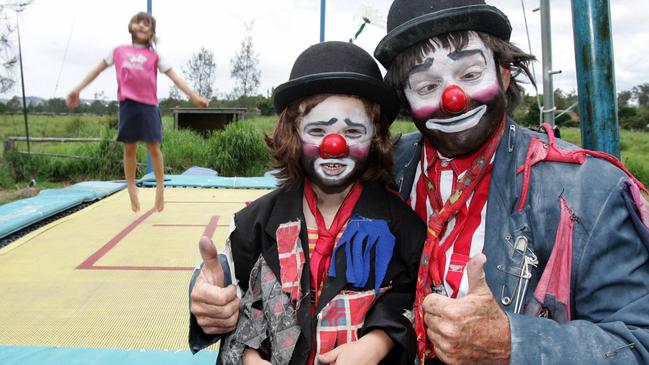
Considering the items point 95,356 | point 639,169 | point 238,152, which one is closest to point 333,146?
point 95,356

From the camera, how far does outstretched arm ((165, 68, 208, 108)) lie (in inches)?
148

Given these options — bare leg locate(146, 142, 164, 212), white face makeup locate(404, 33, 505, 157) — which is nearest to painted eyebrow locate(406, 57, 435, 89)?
white face makeup locate(404, 33, 505, 157)

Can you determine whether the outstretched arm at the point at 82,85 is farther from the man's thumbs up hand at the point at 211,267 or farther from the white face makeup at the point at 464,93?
the white face makeup at the point at 464,93

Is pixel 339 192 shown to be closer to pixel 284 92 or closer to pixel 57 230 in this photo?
pixel 284 92

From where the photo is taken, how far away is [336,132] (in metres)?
1.38

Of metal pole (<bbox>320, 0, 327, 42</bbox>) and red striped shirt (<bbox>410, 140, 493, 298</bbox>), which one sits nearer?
red striped shirt (<bbox>410, 140, 493, 298</bbox>)

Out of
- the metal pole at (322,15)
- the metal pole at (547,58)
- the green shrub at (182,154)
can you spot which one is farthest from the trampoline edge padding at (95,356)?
the green shrub at (182,154)

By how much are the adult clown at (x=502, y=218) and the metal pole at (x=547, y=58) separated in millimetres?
2536

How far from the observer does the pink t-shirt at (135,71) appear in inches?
156

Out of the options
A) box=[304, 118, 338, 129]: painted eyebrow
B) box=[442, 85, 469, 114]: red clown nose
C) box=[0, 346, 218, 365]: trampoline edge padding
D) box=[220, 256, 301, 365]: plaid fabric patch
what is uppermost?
box=[442, 85, 469, 114]: red clown nose

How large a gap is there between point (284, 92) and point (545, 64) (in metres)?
3.04

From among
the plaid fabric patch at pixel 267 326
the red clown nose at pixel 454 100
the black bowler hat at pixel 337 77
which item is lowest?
the plaid fabric patch at pixel 267 326

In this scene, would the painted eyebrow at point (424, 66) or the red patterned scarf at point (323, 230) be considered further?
the red patterned scarf at point (323, 230)

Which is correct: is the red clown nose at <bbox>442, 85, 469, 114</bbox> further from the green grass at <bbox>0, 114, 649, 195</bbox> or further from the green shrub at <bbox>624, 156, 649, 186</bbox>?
the green shrub at <bbox>624, 156, 649, 186</bbox>
